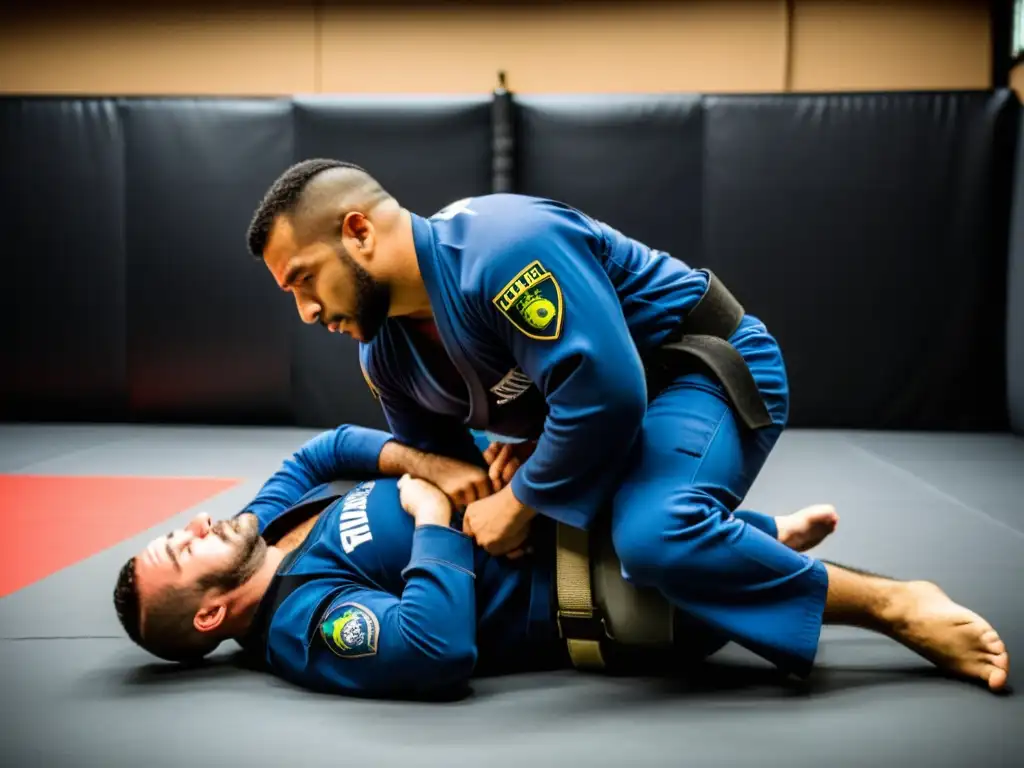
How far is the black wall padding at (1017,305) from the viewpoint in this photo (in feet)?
16.5

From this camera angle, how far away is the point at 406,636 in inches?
64.2

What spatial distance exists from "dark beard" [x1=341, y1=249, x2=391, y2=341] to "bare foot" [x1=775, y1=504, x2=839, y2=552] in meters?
1.09

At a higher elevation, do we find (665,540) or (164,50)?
(164,50)

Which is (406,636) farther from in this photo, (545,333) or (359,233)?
(359,233)

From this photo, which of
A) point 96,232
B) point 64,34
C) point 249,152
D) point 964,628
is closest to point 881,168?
point 249,152

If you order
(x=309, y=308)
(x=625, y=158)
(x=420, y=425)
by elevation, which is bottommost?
(x=420, y=425)

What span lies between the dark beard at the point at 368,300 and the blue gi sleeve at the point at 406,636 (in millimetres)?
458

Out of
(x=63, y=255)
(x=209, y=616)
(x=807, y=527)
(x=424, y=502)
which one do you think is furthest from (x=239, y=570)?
(x=63, y=255)

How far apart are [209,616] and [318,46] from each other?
16.6ft

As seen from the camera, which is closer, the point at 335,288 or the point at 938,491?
the point at 335,288

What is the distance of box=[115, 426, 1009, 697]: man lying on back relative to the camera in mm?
1665

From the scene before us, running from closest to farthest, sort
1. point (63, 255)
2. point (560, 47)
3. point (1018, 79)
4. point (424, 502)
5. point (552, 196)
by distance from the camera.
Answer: point (424, 502)
point (1018, 79)
point (552, 196)
point (63, 255)
point (560, 47)

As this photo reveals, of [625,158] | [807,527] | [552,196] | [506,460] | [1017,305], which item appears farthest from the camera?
[552,196]

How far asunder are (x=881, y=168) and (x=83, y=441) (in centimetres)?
468
